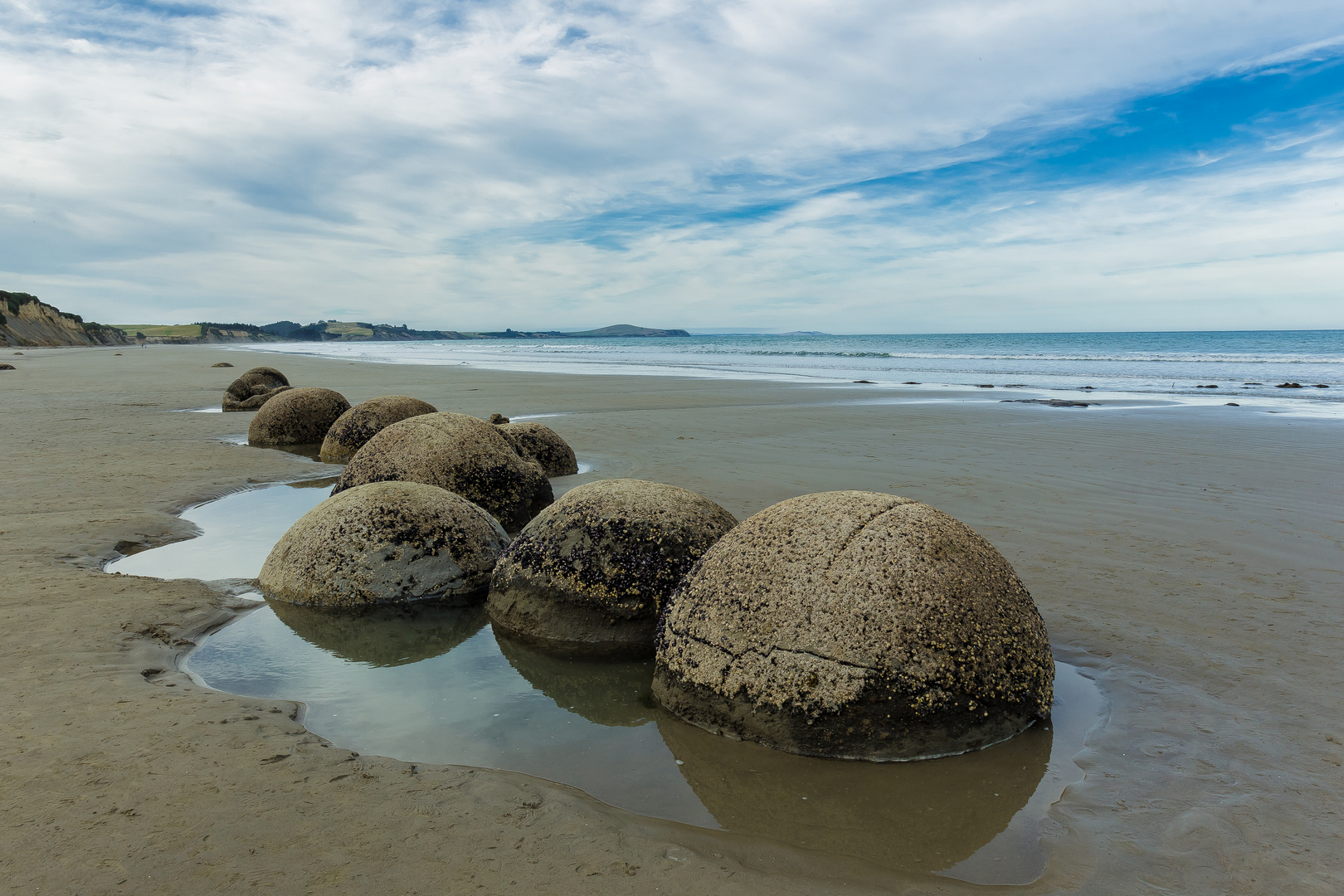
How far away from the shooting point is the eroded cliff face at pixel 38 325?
7306cm

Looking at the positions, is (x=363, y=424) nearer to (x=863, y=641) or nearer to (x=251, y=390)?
(x=863, y=641)

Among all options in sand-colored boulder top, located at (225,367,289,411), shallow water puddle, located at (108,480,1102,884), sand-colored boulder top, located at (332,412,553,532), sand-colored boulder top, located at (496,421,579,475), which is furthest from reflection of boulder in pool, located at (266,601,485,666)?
sand-colored boulder top, located at (225,367,289,411)

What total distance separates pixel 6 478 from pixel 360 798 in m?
9.11

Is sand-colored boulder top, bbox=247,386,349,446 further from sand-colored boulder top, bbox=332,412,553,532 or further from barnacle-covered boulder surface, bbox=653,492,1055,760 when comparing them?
barnacle-covered boulder surface, bbox=653,492,1055,760

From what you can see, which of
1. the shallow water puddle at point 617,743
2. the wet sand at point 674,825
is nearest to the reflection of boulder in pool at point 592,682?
the shallow water puddle at point 617,743

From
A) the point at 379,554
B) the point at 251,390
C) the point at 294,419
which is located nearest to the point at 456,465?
the point at 379,554

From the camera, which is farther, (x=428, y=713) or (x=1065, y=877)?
(x=428, y=713)

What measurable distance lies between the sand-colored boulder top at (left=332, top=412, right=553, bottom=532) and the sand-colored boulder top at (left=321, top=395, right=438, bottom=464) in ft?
11.1

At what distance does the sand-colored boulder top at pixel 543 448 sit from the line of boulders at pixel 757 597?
4538mm

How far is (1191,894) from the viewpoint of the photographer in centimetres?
262

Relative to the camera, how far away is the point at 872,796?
323cm

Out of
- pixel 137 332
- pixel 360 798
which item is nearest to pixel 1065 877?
pixel 360 798

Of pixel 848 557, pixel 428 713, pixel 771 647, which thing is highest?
pixel 848 557

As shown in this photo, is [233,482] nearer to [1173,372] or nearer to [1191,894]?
[1191,894]
